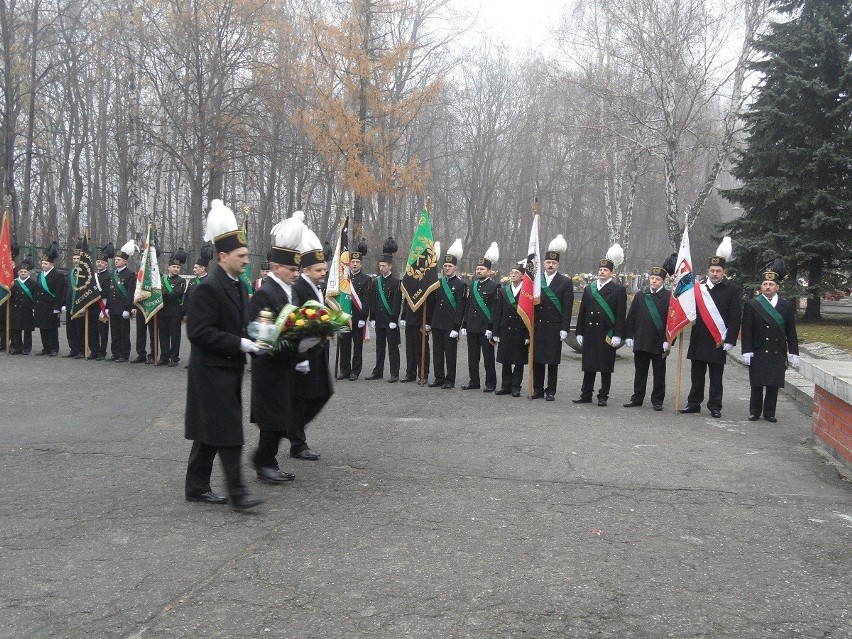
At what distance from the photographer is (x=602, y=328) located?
11344 millimetres

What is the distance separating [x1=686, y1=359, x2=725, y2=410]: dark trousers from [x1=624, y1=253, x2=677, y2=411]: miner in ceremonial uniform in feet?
1.37

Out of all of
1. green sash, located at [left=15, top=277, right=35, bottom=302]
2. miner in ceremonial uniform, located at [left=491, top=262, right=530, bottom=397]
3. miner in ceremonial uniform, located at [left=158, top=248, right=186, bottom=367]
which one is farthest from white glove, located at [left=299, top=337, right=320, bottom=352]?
green sash, located at [left=15, top=277, right=35, bottom=302]

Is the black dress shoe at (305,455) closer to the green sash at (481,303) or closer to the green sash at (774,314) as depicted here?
the green sash at (481,303)

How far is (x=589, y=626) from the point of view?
160 inches

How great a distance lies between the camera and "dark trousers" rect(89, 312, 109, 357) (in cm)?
1548

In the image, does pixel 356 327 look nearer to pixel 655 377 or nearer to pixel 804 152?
pixel 655 377

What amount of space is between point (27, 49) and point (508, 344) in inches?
831

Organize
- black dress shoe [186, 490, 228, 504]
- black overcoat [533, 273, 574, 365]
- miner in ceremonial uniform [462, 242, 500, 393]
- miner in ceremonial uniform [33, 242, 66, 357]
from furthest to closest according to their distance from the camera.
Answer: miner in ceremonial uniform [33, 242, 66, 357] → miner in ceremonial uniform [462, 242, 500, 393] → black overcoat [533, 273, 574, 365] → black dress shoe [186, 490, 228, 504]

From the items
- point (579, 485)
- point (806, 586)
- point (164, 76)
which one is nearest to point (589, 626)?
point (806, 586)

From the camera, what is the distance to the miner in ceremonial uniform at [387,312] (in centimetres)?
1331

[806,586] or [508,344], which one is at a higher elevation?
[508,344]

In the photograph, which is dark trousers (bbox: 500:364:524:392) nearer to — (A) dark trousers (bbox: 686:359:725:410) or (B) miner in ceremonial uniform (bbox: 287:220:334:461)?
(A) dark trousers (bbox: 686:359:725:410)

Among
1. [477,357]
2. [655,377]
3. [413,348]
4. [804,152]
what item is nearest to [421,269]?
[413,348]

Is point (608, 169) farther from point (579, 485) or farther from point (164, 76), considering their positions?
point (579, 485)
